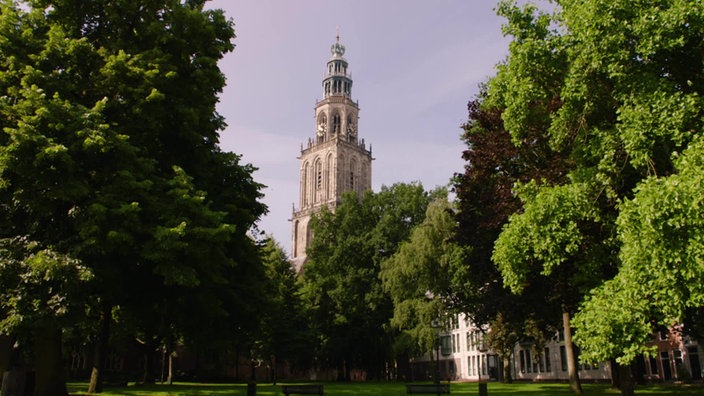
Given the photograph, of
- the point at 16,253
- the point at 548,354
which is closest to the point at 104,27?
the point at 16,253

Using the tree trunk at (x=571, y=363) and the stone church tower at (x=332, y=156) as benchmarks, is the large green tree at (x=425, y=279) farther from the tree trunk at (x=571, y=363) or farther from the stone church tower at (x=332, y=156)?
the stone church tower at (x=332, y=156)

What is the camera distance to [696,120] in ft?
44.7

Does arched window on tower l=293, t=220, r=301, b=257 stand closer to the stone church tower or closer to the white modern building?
the stone church tower

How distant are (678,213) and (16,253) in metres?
16.1

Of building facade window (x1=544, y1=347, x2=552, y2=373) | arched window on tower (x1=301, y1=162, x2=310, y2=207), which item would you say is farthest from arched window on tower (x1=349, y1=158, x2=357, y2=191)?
building facade window (x1=544, y1=347, x2=552, y2=373)

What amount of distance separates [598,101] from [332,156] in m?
89.2

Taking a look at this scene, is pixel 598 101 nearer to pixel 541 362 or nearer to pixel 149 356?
pixel 149 356

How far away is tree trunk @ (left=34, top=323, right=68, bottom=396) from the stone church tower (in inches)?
3152

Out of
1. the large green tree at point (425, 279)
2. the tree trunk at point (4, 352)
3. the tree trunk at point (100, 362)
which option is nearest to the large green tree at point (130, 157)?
the tree trunk at point (100, 362)

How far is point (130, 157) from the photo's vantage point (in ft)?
54.6

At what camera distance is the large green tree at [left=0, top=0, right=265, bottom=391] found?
1559 cm

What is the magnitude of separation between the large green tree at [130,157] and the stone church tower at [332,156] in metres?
→ 77.2

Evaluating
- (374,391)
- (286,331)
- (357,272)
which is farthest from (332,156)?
(374,391)

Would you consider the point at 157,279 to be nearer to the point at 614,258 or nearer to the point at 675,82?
the point at 614,258
